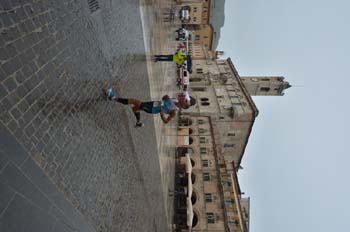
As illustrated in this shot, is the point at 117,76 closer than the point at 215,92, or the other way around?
the point at 117,76

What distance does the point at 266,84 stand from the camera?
119ft

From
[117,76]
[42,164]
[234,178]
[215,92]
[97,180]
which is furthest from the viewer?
[215,92]

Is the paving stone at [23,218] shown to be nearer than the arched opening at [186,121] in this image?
Yes

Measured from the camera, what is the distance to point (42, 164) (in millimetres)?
3814

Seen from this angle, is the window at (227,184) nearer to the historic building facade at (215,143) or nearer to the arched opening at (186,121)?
the historic building facade at (215,143)

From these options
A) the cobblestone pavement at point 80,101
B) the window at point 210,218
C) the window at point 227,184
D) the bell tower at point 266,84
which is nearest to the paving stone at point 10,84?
the cobblestone pavement at point 80,101

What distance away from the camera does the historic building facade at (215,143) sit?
20.6 meters

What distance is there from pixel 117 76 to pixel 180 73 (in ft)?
46.1

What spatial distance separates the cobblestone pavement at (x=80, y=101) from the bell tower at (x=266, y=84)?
30437mm

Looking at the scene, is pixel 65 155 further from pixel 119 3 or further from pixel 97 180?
pixel 119 3

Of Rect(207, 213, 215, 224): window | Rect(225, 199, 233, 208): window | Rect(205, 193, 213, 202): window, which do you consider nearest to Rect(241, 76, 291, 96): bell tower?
Answer: Rect(225, 199, 233, 208): window

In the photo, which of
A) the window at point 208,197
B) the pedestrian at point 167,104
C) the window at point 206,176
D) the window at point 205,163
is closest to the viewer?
the pedestrian at point 167,104

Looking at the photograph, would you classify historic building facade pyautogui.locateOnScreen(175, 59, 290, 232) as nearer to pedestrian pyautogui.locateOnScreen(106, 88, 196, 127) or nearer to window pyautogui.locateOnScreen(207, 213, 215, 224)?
window pyautogui.locateOnScreen(207, 213, 215, 224)

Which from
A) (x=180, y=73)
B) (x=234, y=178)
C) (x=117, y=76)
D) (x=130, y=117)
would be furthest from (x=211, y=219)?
(x=117, y=76)
